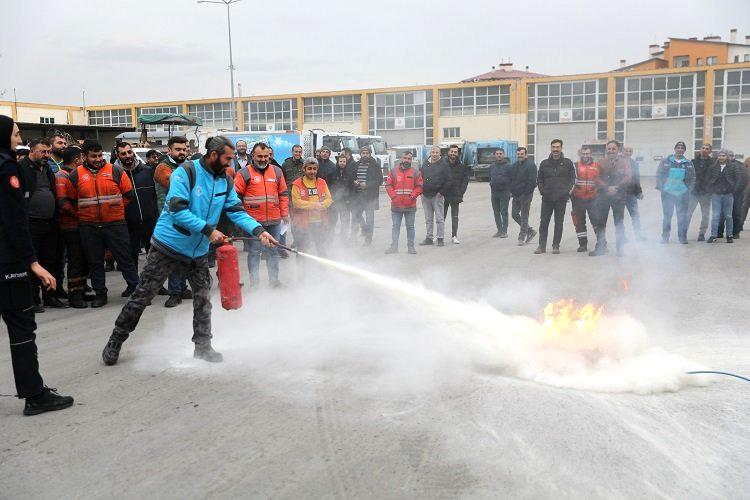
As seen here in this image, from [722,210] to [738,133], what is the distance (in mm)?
43453

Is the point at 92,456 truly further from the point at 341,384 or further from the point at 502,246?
the point at 502,246

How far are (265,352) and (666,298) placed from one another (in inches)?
199

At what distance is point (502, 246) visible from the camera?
13258 mm

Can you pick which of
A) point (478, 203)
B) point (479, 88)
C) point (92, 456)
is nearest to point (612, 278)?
point (92, 456)

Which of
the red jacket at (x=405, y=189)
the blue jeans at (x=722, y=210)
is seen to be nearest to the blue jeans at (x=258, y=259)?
the red jacket at (x=405, y=189)

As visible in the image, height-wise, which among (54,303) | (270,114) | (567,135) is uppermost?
(270,114)

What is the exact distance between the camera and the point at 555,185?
40.0ft

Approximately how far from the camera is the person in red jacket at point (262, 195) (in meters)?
8.80

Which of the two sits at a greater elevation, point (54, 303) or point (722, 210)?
point (722, 210)

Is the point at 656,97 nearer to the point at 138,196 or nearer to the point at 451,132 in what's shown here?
the point at 451,132

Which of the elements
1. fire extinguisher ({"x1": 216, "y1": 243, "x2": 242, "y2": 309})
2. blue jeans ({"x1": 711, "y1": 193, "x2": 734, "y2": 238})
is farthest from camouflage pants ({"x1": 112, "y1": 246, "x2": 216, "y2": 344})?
blue jeans ({"x1": 711, "y1": 193, "x2": 734, "y2": 238})

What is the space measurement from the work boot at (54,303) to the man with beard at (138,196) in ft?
3.45

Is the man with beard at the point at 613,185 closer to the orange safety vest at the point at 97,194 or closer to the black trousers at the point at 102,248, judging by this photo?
the black trousers at the point at 102,248

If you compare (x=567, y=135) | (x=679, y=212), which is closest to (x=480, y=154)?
(x=567, y=135)
